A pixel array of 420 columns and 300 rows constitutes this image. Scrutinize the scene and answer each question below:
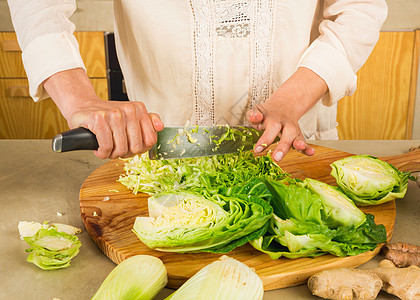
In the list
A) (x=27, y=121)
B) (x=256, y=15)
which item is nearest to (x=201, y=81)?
(x=256, y=15)

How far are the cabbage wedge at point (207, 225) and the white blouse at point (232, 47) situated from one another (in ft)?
2.44

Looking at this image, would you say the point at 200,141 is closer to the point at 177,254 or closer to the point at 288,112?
the point at 288,112

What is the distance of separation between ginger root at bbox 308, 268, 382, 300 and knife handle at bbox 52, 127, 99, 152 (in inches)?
25.2

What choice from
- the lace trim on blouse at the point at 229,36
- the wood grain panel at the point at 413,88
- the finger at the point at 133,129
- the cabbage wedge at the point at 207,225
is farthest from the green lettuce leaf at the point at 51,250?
the wood grain panel at the point at 413,88

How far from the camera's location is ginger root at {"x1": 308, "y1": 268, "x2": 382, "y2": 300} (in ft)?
2.94

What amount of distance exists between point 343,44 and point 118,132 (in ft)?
3.18

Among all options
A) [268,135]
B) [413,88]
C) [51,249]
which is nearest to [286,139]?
[268,135]

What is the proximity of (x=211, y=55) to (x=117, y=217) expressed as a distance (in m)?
0.80

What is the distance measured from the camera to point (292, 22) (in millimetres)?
1791

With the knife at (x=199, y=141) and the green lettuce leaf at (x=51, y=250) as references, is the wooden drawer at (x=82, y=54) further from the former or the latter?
the green lettuce leaf at (x=51, y=250)

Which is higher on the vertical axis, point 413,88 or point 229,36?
point 229,36

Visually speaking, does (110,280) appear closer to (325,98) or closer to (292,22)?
(325,98)

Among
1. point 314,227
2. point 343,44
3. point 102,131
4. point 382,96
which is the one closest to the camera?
point 314,227

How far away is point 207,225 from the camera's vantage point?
3.44 feet
